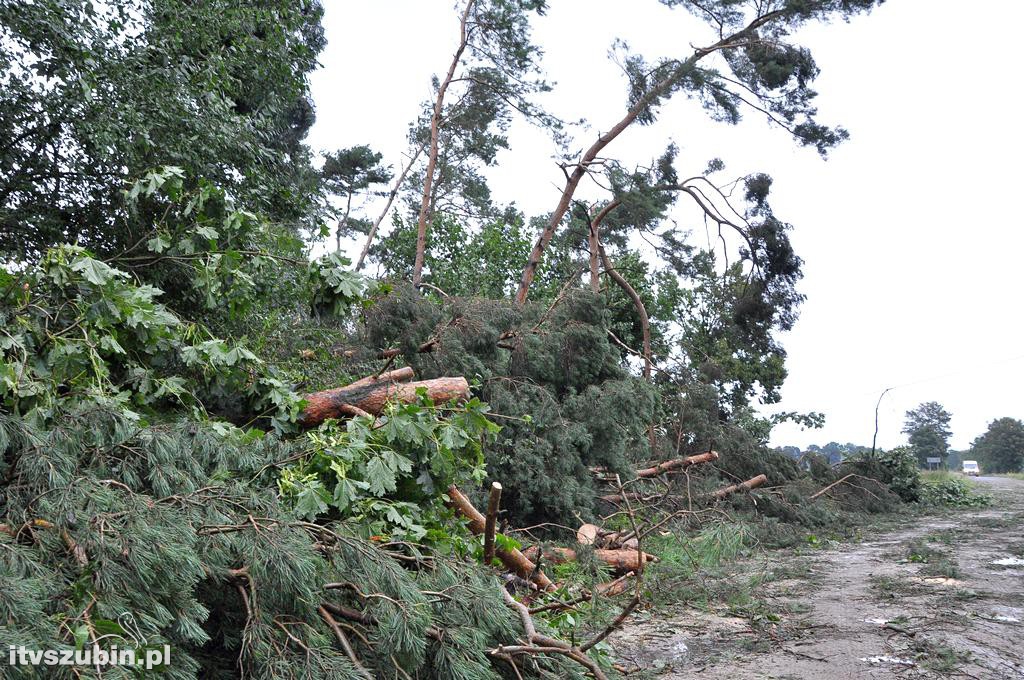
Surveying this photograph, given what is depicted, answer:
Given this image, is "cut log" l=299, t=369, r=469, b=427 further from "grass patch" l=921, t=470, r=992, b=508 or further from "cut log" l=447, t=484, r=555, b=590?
"grass patch" l=921, t=470, r=992, b=508

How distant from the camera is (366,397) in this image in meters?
4.83

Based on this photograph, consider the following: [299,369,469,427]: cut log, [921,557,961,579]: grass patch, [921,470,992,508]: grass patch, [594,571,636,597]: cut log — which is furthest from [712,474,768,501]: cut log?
[299,369,469,427]: cut log

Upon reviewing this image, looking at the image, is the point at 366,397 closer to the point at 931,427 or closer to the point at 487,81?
the point at 487,81

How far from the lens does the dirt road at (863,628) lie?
3561 mm

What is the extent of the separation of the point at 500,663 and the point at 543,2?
485 inches

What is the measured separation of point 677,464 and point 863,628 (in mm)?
4523

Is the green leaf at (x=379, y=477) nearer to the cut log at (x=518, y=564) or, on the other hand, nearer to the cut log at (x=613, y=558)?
the cut log at (x=518, y=564)

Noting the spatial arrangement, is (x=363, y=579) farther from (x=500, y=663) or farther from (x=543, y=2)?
(x=543, y=2)

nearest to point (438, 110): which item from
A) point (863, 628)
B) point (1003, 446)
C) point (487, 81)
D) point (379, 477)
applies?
point (487, 81)

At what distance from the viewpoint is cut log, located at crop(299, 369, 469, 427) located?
473cm

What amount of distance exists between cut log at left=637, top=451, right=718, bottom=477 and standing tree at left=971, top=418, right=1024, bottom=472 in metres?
23.0

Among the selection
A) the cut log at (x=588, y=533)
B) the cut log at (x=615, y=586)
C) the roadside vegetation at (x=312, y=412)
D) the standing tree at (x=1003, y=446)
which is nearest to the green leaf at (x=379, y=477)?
the roadside vegetation at (x=312, y=412)

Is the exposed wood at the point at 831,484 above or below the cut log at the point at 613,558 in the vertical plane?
above

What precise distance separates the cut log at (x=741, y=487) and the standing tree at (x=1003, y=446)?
74.8ft
